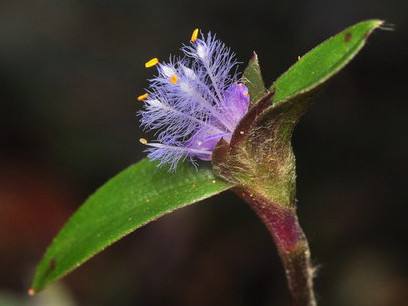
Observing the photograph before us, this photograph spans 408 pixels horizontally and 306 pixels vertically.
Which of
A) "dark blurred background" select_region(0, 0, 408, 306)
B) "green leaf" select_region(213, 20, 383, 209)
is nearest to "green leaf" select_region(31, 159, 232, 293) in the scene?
"green leaf" select_region(213, 20, 383, 209)

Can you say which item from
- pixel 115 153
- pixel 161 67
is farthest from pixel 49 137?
pixel 161 67

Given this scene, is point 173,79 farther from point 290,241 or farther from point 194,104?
point 290,241

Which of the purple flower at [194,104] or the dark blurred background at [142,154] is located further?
the dark blurred background at [142,154]

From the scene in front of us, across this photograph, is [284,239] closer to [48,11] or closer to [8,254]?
[8,254]

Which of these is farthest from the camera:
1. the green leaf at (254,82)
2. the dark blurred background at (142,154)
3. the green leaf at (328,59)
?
the dark blurred background at (142,154)

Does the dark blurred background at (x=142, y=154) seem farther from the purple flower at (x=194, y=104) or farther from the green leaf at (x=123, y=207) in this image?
the purple flower at (x=194, y=104)

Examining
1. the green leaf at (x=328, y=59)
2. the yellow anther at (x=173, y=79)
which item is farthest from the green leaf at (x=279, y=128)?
the yellow anther at (x=173, y=79)
